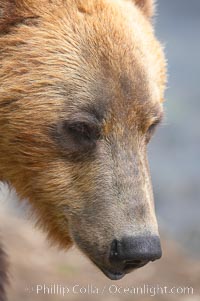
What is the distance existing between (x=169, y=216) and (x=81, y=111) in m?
7.03

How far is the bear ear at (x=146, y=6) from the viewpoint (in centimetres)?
789

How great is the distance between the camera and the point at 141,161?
731 centimetres

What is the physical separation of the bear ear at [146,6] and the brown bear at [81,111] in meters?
0.53

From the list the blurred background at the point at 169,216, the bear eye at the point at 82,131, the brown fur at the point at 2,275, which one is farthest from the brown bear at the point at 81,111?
the brown fur at the point at 2,275

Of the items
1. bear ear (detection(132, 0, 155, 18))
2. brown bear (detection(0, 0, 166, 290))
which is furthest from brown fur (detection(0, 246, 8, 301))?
bear ear (detection(132, 0, 155, 18))

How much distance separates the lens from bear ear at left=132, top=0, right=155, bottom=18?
7887mm

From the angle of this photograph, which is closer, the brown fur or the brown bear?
the brown bear

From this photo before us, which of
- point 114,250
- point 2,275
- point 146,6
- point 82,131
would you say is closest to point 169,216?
point 2,275

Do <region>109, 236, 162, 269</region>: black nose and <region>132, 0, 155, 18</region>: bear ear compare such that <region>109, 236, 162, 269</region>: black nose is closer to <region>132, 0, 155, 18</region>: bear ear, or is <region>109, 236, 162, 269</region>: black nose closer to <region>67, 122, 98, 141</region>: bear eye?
<region>67, 122, 98, 141</region>: bear eye

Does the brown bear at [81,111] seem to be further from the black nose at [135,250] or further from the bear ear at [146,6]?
the bear ear at [146,6]

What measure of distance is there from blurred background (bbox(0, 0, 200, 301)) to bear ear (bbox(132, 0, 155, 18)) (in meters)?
0.54

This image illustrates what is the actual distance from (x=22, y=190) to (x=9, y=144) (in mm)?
327

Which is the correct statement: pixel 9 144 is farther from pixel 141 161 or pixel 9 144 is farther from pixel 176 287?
pixel 176 287

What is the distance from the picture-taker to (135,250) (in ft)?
22.8
